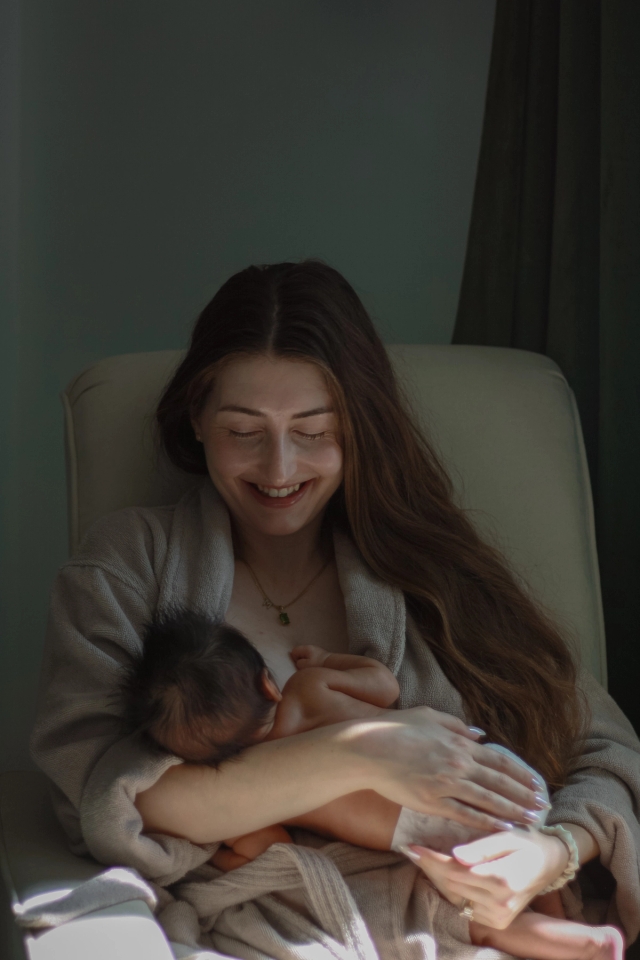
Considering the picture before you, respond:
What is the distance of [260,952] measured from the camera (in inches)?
45.0

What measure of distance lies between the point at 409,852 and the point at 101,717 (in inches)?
16.6

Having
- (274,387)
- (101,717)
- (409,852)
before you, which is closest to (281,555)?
(274,387)

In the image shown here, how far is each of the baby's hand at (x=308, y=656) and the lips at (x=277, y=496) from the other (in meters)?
0.21

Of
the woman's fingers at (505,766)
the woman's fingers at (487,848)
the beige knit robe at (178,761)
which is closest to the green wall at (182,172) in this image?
the beige knit robe at (178,761)

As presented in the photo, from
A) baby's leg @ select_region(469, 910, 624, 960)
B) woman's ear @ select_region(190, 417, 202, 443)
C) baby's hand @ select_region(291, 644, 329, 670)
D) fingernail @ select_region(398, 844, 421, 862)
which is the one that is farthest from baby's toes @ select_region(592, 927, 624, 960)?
woman's ear @ select_region(190, 417, 202, 443)

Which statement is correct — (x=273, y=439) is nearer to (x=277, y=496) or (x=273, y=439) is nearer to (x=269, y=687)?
(x=277, y=496)

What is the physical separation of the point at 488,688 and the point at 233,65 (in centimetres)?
173

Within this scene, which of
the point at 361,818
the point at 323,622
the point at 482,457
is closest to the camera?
the point at 361,818

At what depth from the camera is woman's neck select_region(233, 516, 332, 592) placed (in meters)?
1.58

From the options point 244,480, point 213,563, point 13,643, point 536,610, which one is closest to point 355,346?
point 244,480

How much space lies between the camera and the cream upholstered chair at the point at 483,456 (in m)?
1.65

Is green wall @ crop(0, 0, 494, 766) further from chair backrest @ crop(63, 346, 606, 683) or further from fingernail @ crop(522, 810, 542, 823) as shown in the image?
fingernail @ crop(522, 810, 542, 823)

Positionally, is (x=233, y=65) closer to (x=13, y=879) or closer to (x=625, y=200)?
(x=625, y=200)

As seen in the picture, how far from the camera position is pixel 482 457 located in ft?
5.64
